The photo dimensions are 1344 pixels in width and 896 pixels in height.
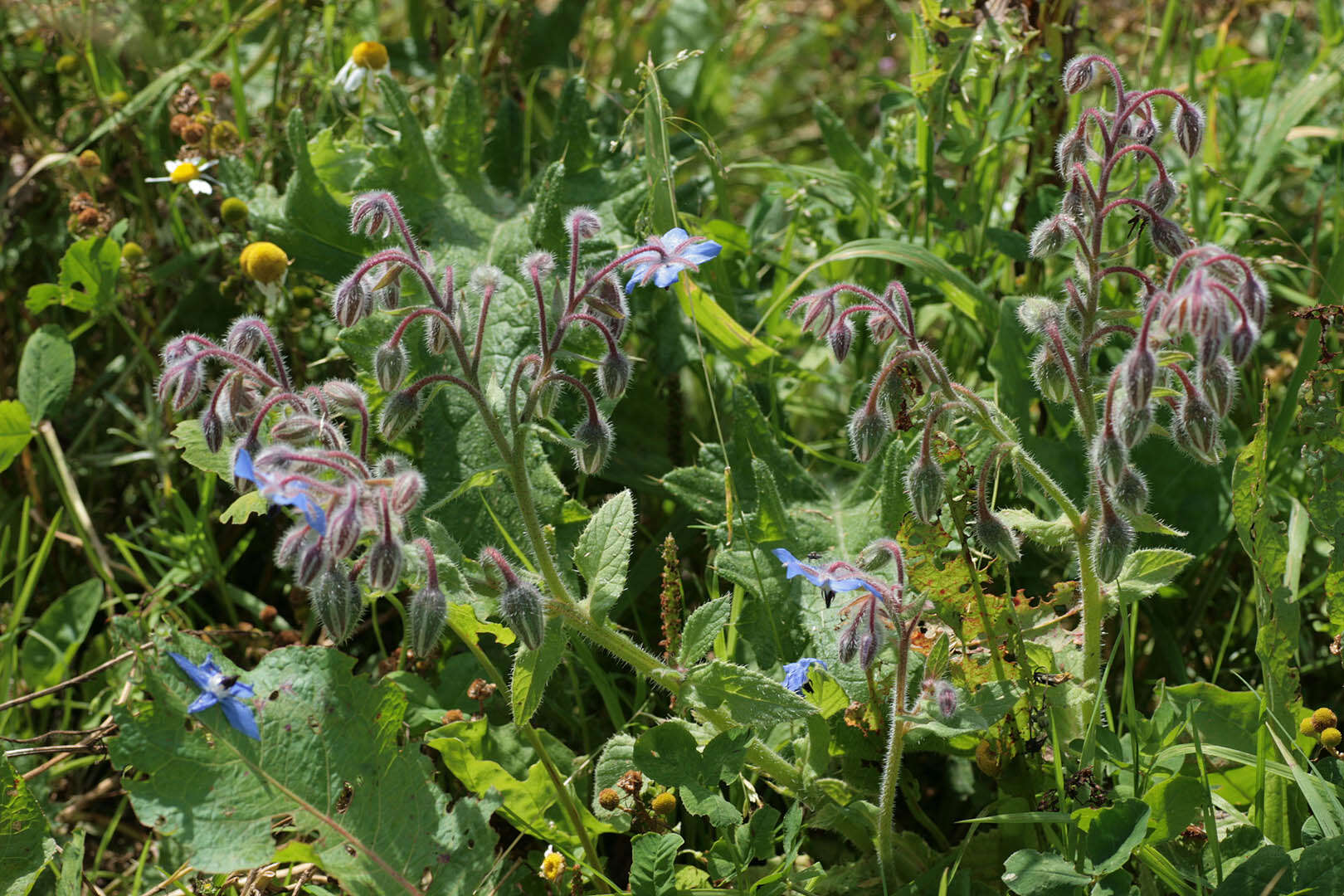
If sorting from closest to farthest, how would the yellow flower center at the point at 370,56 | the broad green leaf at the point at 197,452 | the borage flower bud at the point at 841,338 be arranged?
the borage flower bud at the point at 841,338, the broad green leaf at the point at 197,452, the yellow flower center at the point at 370,56

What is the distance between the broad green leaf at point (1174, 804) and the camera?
2021mm

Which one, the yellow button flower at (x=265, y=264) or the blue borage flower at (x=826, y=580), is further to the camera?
the yellow button flower at (x=265, y=264)

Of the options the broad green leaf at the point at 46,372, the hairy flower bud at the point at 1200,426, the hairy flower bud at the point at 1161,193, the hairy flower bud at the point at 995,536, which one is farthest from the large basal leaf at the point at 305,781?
the hairy flower bud at the point at 1161,193

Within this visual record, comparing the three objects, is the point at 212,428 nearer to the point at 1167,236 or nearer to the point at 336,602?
the point at 336,602

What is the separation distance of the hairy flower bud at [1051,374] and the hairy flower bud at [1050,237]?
0.58 ft

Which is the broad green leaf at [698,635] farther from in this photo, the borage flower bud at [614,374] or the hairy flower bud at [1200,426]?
the hairy flower bud at [1200,426]

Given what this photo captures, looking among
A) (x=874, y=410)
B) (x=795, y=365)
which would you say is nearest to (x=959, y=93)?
(x=795, y=365)

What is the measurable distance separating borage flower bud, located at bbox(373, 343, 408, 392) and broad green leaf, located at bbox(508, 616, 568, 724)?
507 mm

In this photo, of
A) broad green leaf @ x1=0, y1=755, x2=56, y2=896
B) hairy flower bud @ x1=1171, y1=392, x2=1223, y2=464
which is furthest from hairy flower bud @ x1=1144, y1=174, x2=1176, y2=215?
broad green leaf @ x1=0, y1=755, x2=56, y2=896

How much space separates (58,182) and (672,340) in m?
2.00

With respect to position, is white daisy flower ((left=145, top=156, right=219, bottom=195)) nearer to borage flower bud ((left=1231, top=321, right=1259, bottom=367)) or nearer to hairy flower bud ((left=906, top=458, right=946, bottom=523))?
hairy flower bud ((left=906, top=458, right=946, bottom=523))

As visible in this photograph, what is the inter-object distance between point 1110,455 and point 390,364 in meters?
1.21

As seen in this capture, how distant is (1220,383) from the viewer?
186 cm

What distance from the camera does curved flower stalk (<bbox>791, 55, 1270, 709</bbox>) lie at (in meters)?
1.85
